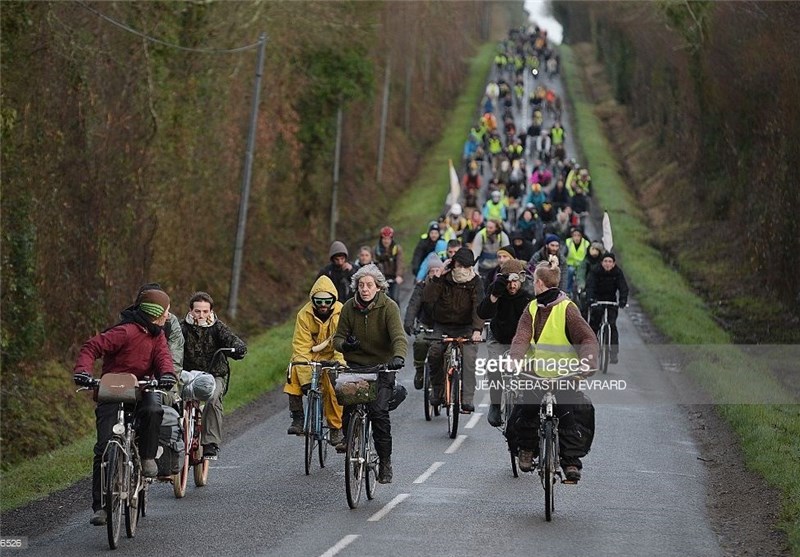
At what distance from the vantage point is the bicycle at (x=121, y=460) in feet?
38.8

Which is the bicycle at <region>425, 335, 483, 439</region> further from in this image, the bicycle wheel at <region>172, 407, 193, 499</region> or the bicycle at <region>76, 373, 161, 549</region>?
the bicycle at <region>76, 373, 161, 549</region>

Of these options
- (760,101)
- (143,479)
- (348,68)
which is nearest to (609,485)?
(143,479)

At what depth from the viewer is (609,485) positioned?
15328 millimetres

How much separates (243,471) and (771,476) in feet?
17.9

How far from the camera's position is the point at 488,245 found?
86.7 feet

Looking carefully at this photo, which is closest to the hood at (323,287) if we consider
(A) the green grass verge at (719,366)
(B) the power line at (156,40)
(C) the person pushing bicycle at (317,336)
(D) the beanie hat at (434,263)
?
(C) the person pushing bicycle at (317,336)

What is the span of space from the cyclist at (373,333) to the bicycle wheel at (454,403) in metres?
4.11

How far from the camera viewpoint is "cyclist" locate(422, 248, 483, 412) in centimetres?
1820

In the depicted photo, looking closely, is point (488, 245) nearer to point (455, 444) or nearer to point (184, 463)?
point (455, 444)

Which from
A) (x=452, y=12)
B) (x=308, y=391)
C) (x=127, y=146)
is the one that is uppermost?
(x=452, y=12)

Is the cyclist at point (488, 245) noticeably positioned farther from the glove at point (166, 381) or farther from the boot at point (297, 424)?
the glove at point (166, 381)

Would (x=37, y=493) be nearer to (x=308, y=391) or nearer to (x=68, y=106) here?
(x=308, y=391)

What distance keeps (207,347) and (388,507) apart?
2.63 m

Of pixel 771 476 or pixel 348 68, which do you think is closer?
pixel 771 476
